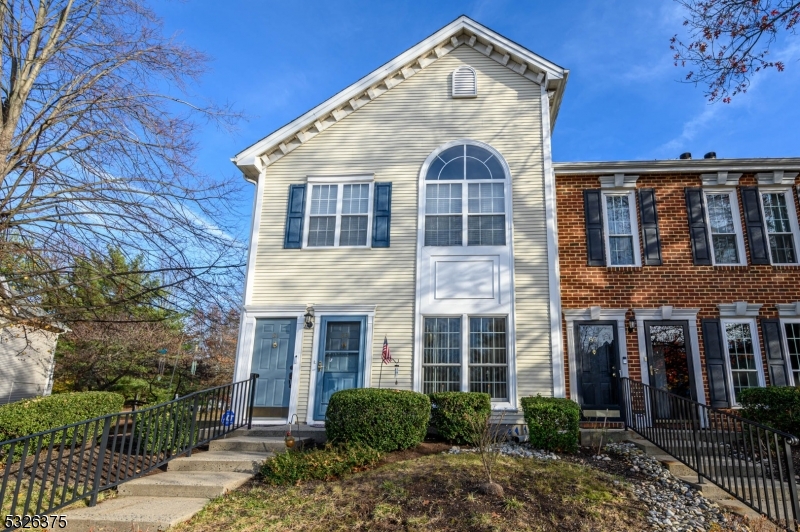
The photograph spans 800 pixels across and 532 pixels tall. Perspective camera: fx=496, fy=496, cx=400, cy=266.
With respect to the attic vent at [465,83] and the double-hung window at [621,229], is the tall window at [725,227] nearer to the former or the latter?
the double-hung window at [621,229]

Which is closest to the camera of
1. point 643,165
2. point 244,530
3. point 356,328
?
point 244,530

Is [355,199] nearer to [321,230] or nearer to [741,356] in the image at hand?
[321,230]

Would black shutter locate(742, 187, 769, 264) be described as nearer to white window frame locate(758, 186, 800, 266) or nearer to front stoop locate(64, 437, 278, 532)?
white window frame locate(758, 186, 800, 266)

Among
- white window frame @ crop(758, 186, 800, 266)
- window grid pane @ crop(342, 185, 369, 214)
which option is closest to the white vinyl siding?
window grid pane @ crop(342, 185, 369, 214)

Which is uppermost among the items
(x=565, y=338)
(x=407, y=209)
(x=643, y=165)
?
(x=643, y=165)

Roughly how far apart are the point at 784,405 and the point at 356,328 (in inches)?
301

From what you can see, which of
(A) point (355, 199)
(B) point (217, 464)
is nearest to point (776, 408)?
(A) point (355, 199)

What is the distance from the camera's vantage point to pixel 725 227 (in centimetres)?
1098

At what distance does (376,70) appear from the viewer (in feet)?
37.4

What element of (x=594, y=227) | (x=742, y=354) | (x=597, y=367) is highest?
(x=594, y=227)

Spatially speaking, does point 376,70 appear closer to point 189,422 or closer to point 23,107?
point 23,107

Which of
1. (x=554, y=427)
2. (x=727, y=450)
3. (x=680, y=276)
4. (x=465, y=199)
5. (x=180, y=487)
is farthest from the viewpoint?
(x=465, y=199)

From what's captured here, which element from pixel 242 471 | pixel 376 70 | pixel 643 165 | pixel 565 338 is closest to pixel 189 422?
pixel 242 471

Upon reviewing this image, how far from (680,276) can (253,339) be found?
9.16 m
